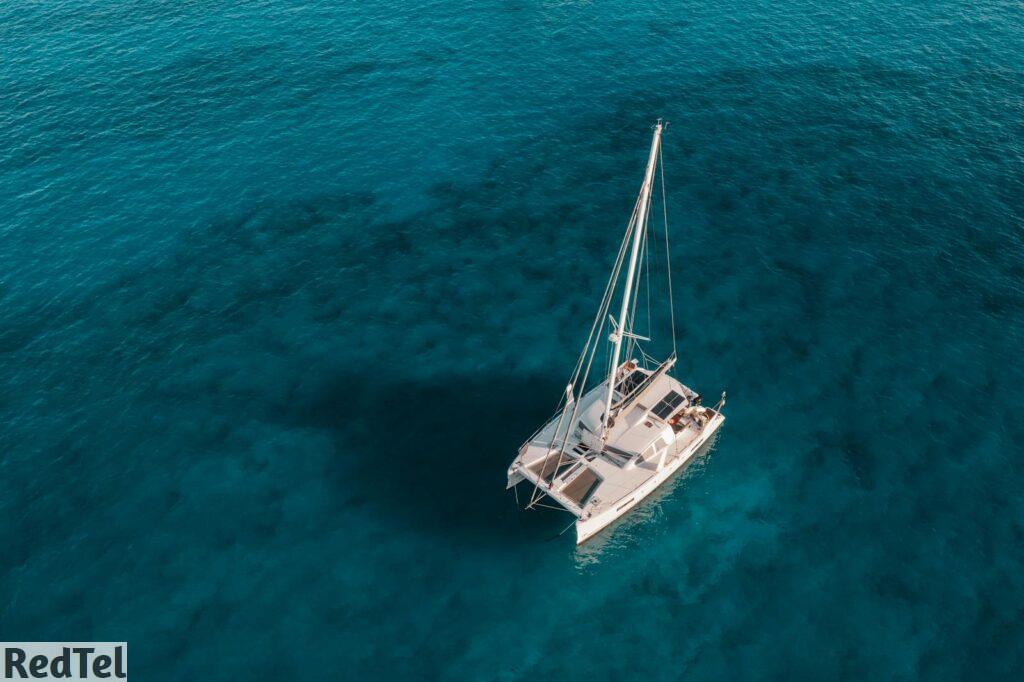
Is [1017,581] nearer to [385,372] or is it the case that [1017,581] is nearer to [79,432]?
[385,372]

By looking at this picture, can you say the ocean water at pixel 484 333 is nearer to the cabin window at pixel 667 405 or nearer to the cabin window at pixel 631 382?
the cabin window at pixel 667 405

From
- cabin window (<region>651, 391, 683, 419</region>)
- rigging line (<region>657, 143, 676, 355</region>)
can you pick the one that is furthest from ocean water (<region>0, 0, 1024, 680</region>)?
cabin window (<region>651, 391, 683, 419</region>)

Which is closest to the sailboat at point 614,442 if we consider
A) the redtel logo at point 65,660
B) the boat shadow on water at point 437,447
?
the boat shadow on water at point 437,447

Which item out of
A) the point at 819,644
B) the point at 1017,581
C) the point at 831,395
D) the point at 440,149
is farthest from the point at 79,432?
the point at 1017,581

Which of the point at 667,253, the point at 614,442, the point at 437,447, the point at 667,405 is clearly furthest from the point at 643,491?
the point at 667,253

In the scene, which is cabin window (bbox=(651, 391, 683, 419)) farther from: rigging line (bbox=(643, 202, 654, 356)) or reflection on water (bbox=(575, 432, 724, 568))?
rigging line (bbox=(643, 202, 654, 356))

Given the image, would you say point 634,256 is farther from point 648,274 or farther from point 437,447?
point 648,274
